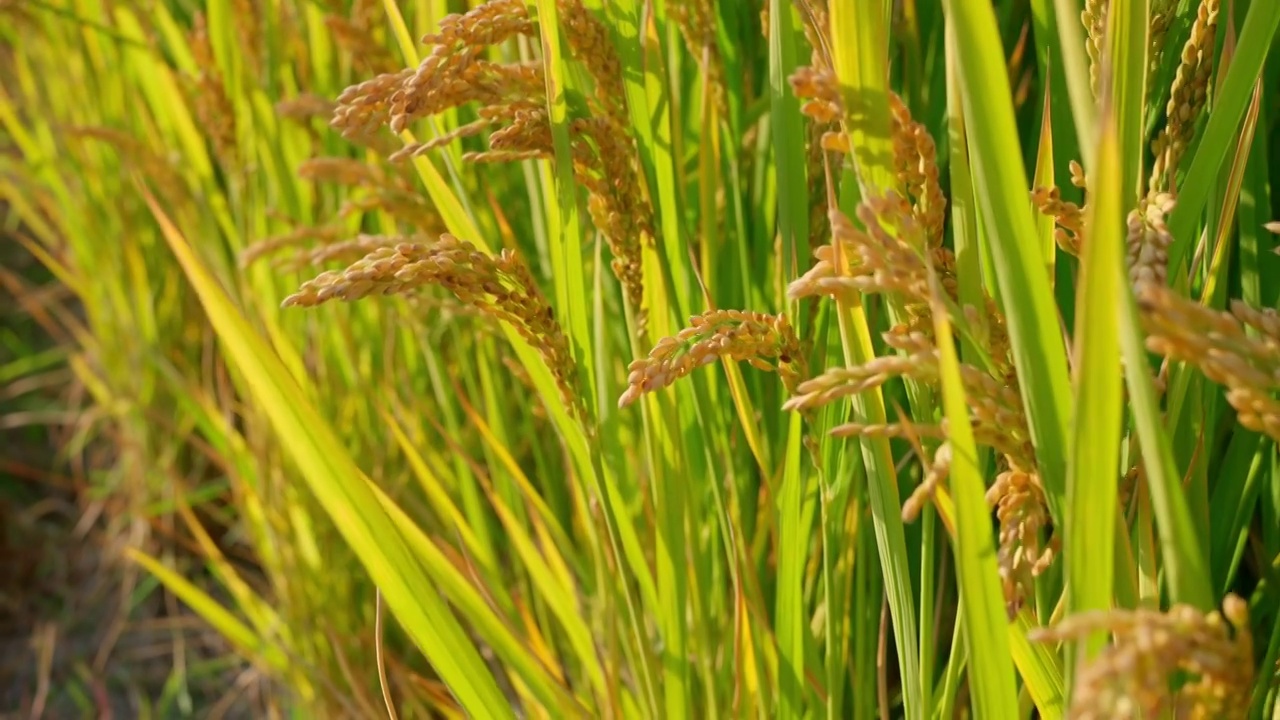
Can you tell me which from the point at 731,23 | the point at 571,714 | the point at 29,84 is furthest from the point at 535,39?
the point at 29,84

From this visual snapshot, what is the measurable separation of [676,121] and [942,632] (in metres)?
0.55

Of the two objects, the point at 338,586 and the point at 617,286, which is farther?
the point at 338,586

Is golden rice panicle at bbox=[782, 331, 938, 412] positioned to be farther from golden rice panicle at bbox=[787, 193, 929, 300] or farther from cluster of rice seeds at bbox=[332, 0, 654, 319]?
cluster of rice seeds at bbox=[332, 0, 654, 319]

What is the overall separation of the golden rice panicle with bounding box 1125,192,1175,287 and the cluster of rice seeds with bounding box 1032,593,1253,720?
5.7 inches

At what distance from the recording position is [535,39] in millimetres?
1036

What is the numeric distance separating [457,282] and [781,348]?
0.20m

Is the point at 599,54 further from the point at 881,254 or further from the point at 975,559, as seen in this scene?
the point at 975,559

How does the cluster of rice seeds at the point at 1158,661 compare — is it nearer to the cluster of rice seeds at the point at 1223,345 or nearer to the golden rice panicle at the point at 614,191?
the cluster of rice seeds at the point at 1223,345

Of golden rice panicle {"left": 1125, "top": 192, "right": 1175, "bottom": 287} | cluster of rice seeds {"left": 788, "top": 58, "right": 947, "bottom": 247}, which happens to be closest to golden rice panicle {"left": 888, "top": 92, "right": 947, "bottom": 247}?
cluster of rice seeds {"left": 788, "top": 58, "right": 947, "bottom": 247}

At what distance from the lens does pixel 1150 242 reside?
1.56 feet

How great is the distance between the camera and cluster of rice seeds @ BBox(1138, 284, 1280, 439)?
42 cm

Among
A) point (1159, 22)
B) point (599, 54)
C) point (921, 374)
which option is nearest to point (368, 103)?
point (599, 54)

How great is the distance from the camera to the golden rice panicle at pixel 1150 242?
0.46 metres

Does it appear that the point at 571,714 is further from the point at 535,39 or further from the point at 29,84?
the point at 29,84
